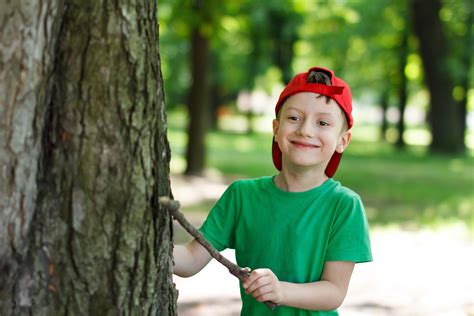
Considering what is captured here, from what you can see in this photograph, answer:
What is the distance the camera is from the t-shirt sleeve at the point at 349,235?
2404 mm

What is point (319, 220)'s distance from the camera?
246 centimetres

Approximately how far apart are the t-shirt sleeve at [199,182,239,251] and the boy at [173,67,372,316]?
0.04 meters

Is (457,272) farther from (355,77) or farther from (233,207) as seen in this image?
(355,77)

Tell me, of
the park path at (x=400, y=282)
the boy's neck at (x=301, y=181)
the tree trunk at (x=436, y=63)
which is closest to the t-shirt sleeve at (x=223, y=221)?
the boy's neck at (x=301, y=181)

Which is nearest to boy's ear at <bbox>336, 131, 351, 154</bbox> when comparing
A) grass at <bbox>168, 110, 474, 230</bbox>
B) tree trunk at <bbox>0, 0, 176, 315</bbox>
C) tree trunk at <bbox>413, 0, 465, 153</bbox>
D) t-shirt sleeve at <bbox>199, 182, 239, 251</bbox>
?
t-shirt sleeve at <bbox>199, 182, 239, 251</bbox>

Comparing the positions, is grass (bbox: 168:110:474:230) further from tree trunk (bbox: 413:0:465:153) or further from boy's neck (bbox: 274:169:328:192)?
boy's neck (bbox: 274:169:328:192)

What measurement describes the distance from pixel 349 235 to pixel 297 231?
6.4 inches

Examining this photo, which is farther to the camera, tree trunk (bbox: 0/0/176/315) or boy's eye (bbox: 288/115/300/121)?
boy's eye (bbox: 288/115/300/121)

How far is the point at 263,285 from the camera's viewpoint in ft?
7.41

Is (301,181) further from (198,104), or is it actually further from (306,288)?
(198,104)

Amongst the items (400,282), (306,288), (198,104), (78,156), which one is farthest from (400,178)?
(78,156)

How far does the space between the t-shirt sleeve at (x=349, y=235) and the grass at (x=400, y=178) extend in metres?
8.45

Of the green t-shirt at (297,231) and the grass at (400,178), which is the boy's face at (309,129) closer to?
the green t-shirt at (297,231)

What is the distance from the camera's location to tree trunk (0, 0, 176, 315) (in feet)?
6.81
